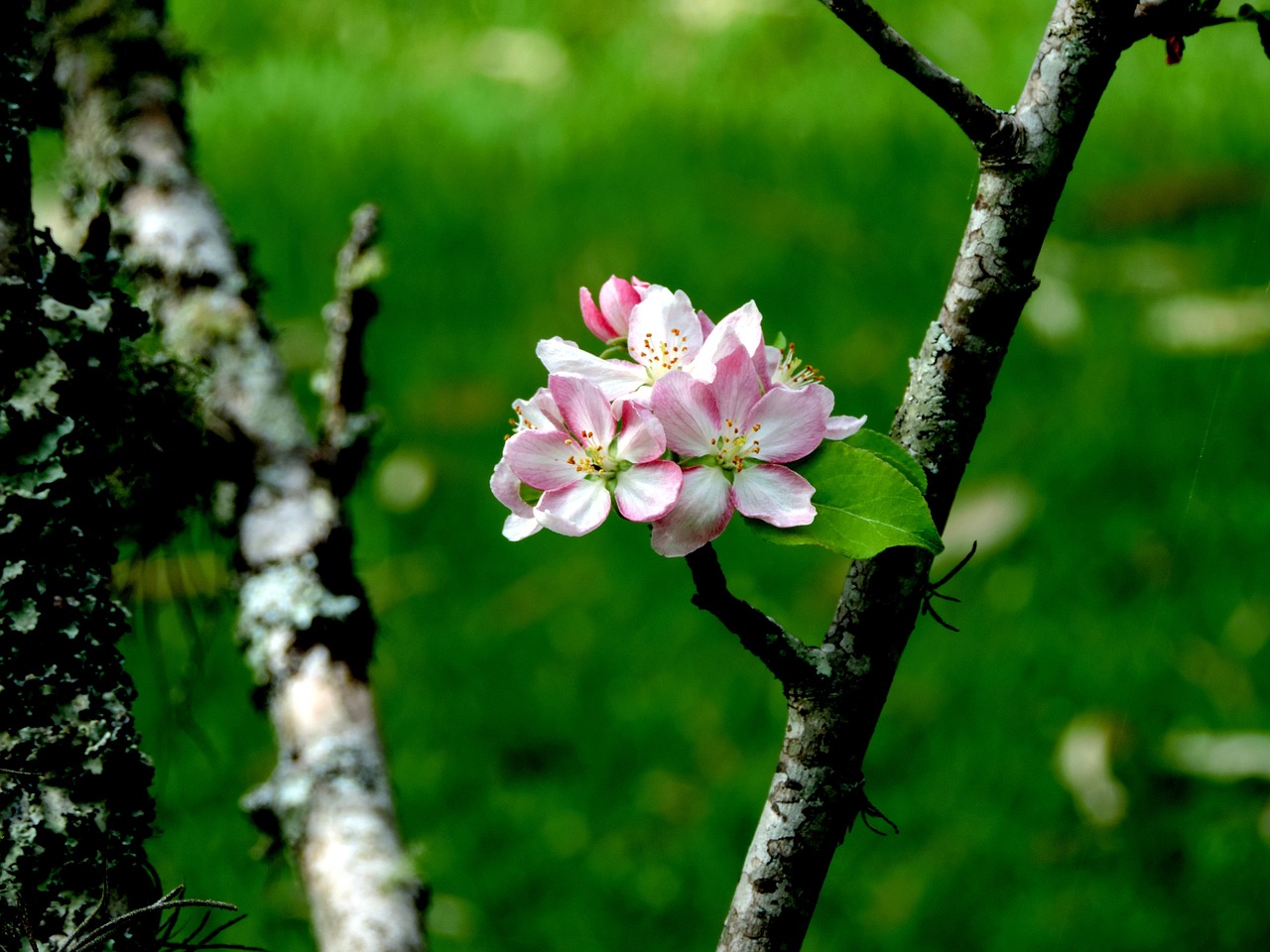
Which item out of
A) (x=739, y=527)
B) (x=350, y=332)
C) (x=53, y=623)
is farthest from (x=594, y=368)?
(x=739, y=527)

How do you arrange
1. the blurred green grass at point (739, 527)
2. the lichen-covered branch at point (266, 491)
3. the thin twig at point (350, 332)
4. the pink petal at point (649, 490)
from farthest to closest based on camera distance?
the blurred green grass at point (739, 527)
the thin twig at point (350, 332)
the lichen-covered branch at point (266, 491)
the pink petal at point (649, 490)

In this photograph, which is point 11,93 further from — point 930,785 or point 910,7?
point 910,7

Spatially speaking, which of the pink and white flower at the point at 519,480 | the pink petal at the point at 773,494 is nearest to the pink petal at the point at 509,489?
the pink and white flower at the point at 519,480

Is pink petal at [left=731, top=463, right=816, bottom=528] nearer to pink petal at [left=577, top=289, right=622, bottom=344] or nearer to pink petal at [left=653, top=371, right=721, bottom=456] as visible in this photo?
pink petal at [left=653, top=371, right=721, bottom=456]

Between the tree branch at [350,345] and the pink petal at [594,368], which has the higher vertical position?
the tree branch at [350,345]

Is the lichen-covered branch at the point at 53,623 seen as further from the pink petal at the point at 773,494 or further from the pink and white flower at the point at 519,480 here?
the pink petal at the point at 773,494

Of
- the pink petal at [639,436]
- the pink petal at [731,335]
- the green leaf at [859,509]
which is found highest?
the pink petal at [731,335]

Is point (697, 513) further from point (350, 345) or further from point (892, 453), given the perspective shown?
point (350, 345)
